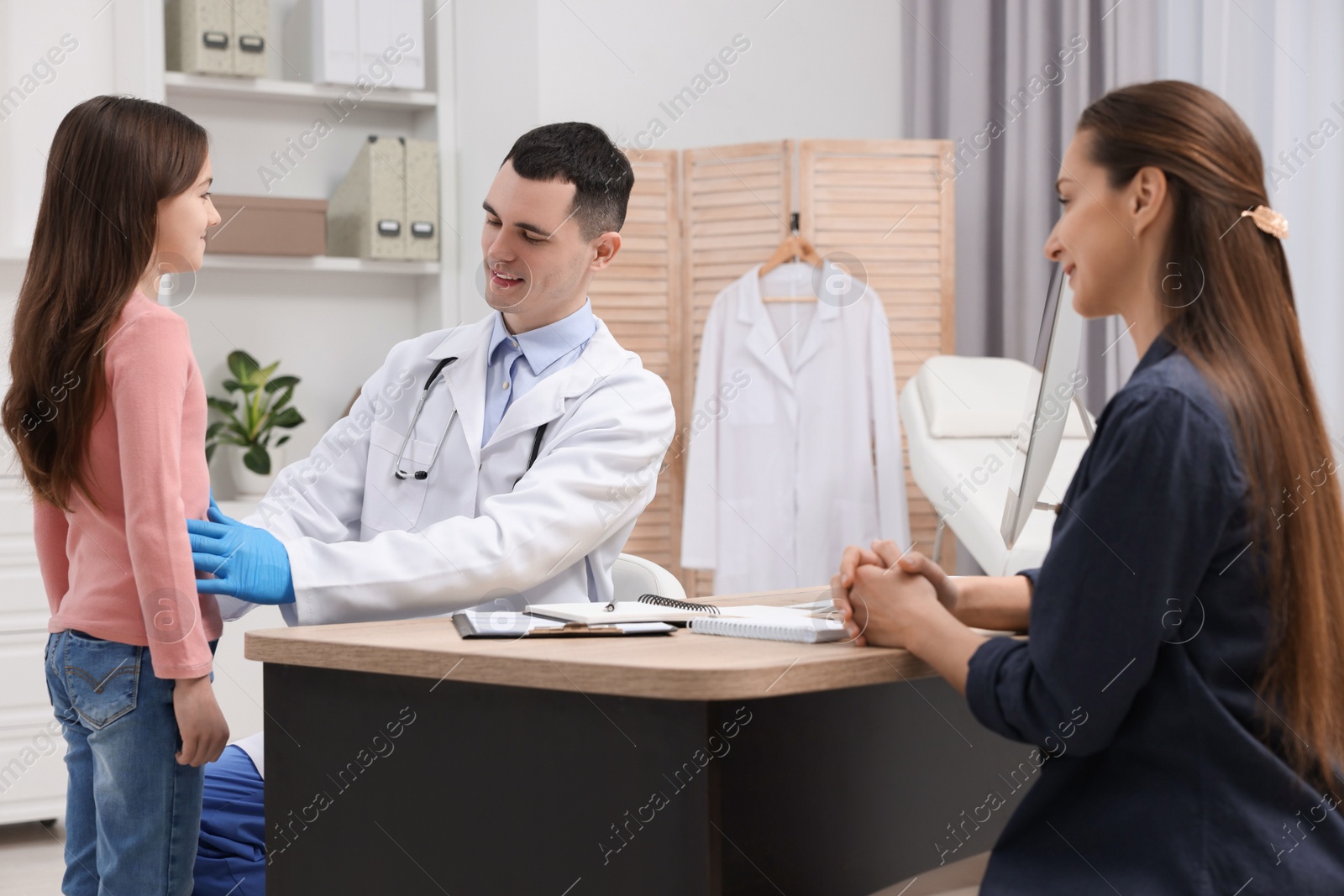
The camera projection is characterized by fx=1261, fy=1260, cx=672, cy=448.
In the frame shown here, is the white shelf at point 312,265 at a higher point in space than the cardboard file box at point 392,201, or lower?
lower

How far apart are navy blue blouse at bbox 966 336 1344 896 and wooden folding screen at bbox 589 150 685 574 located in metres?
3.11

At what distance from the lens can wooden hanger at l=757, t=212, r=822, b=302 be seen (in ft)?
13.3

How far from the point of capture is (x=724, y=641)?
1229 mm

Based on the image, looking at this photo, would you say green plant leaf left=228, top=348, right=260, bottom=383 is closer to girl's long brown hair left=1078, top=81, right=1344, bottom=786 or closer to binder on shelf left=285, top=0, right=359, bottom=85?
binder on shelf left=285, top=0, right=359, bottom=85

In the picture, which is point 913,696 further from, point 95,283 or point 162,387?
point 95,283

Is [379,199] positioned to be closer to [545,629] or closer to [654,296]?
[654,296]

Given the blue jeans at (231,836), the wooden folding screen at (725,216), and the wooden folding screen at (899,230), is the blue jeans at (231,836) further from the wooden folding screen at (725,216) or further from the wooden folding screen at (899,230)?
the wooden folding screen at (899,230)

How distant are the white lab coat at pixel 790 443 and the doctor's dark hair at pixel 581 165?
2.11m

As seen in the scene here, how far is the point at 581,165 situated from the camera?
75.3 inches

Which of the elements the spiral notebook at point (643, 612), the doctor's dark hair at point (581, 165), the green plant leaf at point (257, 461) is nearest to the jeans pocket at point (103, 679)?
the spiral notebook at point (643, 612)

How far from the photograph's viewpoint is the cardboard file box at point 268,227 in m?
3.83

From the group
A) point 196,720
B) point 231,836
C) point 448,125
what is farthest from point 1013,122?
point 196,720

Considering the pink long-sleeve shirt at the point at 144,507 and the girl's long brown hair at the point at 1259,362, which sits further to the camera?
the pink long-sleeve shirt at the point at 144,507

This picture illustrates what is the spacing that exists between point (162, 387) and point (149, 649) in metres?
0.30
